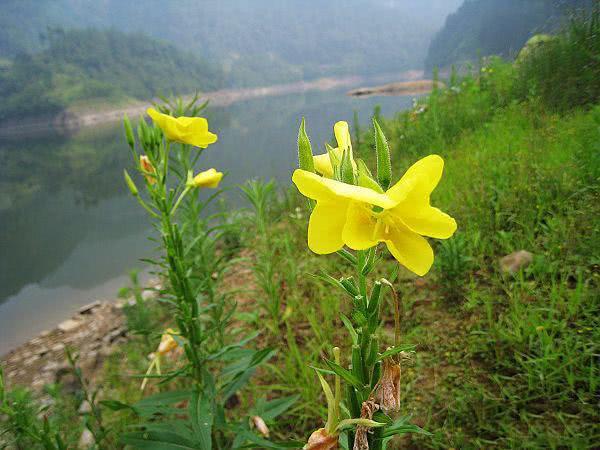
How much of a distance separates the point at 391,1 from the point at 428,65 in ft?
644

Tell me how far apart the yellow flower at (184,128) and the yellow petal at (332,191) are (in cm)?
94

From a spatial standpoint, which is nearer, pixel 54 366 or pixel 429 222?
pixel 429 222

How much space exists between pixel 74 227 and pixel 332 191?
869cm

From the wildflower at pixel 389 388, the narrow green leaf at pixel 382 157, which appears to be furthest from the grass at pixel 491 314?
the narrow green leaf at pixel 382 157

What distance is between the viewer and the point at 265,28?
474 feet

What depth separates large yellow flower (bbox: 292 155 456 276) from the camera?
542mm

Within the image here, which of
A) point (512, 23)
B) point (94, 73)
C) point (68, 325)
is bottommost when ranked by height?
point (68, 325)

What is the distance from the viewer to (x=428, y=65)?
26.1m

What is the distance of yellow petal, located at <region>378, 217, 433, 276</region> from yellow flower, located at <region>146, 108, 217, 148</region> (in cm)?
100

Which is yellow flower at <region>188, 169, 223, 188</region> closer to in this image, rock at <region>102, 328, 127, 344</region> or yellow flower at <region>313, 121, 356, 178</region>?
yellow flower at <region>313, 121, 356, 178</region>

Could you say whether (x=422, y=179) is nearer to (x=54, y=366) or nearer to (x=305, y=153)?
(x=305, y=153)

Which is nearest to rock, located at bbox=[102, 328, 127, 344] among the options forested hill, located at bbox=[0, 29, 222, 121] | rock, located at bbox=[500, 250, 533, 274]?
rock, located at bbox=[500, 250, 533, 274]

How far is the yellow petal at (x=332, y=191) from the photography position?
20.3 inches

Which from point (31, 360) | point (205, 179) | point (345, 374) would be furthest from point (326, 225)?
point (31, 360)
